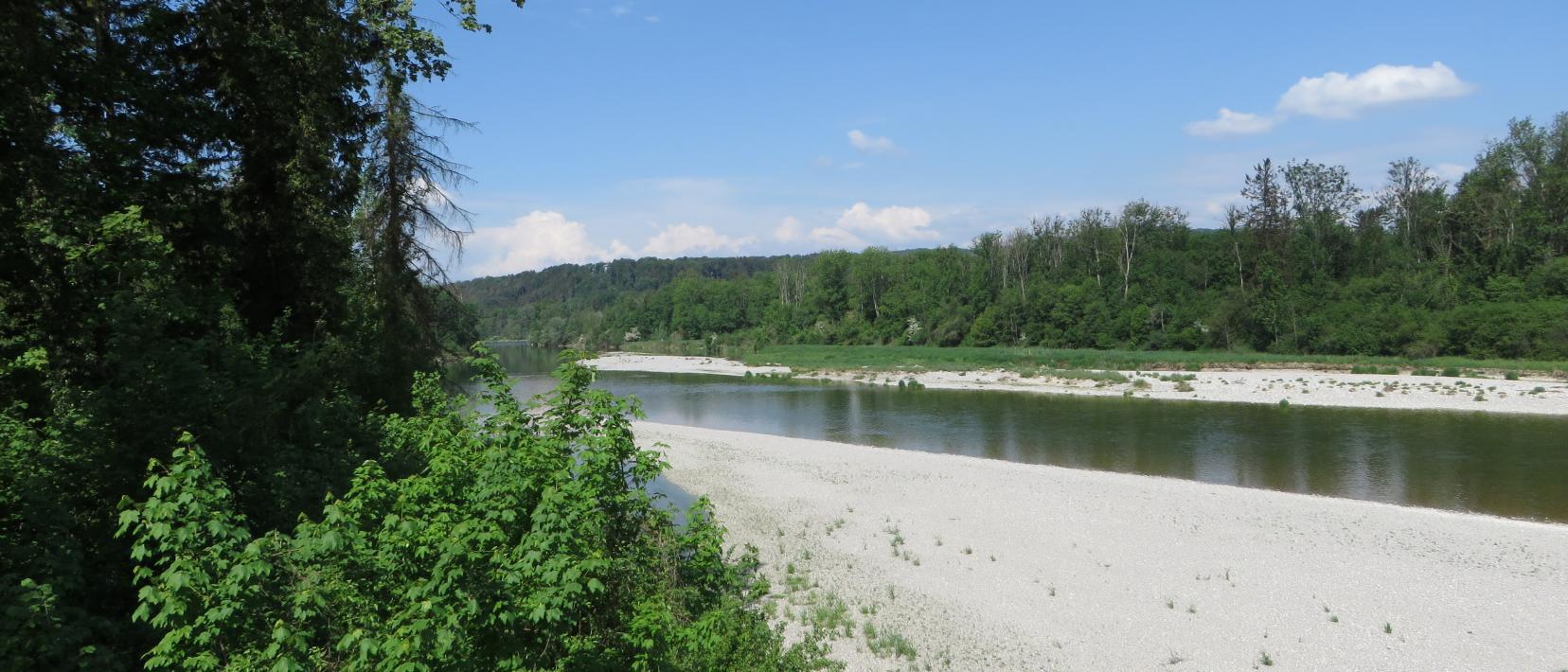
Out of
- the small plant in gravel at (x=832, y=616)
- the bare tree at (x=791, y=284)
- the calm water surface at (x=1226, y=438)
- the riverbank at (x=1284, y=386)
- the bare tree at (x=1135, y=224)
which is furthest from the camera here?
the bare tree at (x=791, y=284)

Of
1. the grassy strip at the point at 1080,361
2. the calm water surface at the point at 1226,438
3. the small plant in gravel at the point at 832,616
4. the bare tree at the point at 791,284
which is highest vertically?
the bare tree at the point at 791,284

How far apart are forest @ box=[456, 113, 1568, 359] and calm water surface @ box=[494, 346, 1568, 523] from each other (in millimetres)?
25927

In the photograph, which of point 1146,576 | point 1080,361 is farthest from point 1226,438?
point 1080,361

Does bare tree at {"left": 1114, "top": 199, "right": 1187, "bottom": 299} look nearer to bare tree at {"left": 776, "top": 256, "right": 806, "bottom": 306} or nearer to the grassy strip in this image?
the grassy strip

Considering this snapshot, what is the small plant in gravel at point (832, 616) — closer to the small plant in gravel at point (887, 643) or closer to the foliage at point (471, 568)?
the small plant in gravel at point (887, 643)

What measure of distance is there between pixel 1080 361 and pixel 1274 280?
19.8 meters

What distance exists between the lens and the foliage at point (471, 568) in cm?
444

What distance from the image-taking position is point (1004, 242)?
88375mm

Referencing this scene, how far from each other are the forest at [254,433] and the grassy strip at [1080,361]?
53.2 meters

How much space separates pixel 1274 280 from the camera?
66562 mm

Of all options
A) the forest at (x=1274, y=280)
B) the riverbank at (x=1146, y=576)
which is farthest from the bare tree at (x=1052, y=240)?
the riverbank at (x=1146, y=576)

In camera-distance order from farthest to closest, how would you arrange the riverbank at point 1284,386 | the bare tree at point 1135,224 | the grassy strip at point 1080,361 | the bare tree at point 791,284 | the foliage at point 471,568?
the bare tree at point 791,284 → the bare tree at point 1135,224 → the grassy strip at point 1080,361 → the riverbank at point 1284,386 → the foliage at point 471,568

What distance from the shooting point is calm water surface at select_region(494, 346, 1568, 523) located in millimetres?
21281

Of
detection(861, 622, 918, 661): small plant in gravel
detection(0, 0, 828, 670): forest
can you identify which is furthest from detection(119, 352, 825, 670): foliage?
detection(861, 622, 918, 661): small plant in gravel
